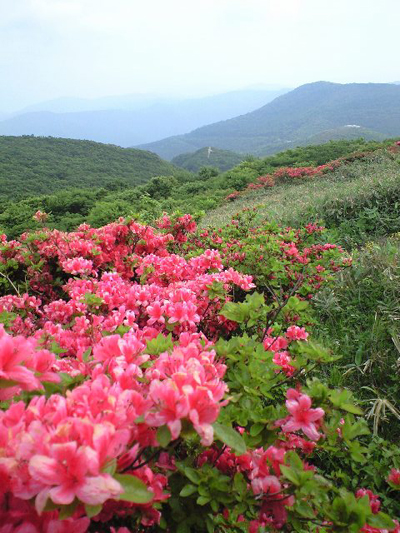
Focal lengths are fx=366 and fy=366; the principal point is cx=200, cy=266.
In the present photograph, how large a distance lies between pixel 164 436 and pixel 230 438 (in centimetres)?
15

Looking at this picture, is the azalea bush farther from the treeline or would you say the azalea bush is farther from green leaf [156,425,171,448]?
the treeline

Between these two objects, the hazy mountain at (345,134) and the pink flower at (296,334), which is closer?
the pink flower at (296,334)

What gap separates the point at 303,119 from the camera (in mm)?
146125

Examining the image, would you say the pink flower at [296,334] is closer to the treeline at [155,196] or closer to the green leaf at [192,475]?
the green leaf at [192,475]

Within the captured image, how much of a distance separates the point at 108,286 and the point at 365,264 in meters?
2.44

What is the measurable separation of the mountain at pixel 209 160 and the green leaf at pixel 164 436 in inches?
2695

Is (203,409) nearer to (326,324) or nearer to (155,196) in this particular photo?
(326,324)

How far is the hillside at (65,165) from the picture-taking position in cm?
4106

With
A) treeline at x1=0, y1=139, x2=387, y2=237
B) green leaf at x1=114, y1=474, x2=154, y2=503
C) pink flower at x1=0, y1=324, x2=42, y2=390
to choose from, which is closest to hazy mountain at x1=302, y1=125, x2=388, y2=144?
treeline at x1=0, y1=139, x2=387, y2=237

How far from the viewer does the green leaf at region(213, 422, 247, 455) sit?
0.75 metres

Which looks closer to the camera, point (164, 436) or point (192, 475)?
point (164, 436)

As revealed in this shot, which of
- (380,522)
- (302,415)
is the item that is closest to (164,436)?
(302,415)

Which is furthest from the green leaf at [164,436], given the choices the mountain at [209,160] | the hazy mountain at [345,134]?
the hazy mountain at [345,134]

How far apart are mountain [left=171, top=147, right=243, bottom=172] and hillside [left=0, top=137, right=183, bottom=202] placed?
494 inches
